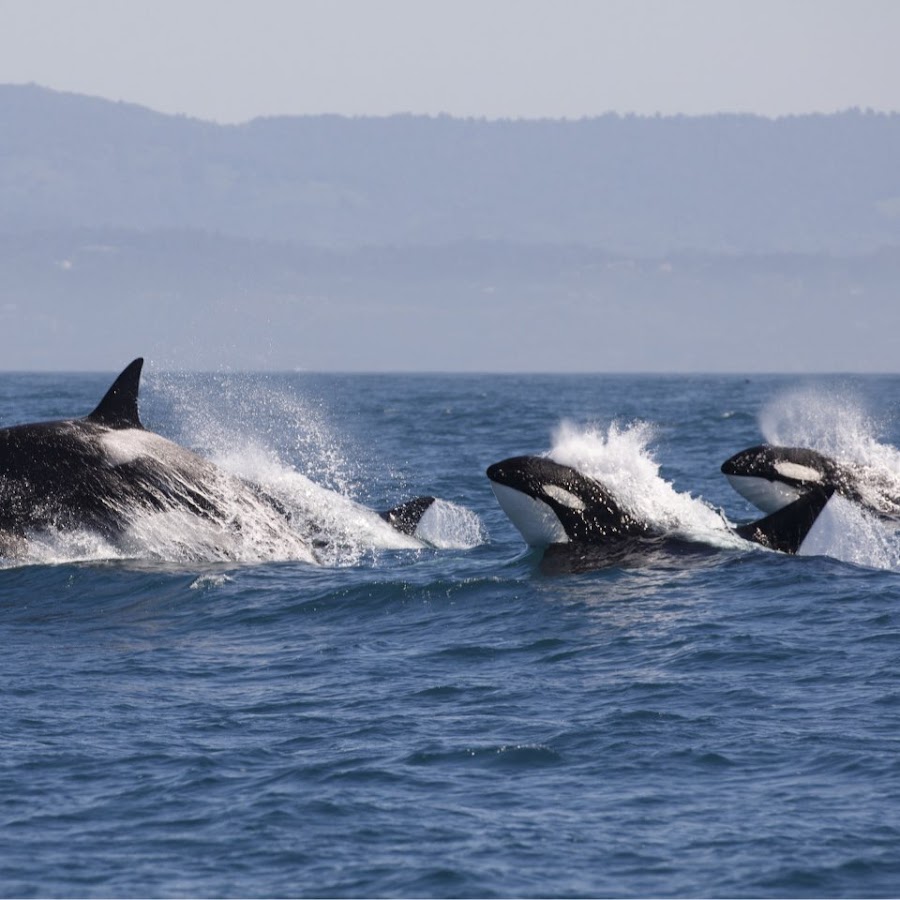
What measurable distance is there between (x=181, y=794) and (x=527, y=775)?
2.53 meters

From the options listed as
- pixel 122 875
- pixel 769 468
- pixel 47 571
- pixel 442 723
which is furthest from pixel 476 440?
pixel 122 875

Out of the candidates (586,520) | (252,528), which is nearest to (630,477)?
(586,520)

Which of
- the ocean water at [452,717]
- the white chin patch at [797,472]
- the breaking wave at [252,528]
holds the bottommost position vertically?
the ocean water at [452,717]

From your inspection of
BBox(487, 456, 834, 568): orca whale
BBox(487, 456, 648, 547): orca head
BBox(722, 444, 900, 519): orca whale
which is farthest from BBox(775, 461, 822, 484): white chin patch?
BBox(487, 456, 648, 547): orca head

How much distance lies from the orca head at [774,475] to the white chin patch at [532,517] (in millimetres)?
3548

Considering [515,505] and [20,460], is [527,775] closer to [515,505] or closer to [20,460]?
[515,505]

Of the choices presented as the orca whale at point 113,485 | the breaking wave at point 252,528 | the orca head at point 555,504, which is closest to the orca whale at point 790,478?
the orca head at point 555,504

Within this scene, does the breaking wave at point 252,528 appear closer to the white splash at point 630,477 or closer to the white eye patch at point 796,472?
the white splash at point 630,477

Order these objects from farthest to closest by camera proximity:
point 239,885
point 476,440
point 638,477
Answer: point 476,440 < point 638,477 < point 239,885

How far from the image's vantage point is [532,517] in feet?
66.3

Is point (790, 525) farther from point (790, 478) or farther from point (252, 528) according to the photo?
point (252, 528)

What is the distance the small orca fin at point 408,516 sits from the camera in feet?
78.2

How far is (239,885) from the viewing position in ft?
33.3

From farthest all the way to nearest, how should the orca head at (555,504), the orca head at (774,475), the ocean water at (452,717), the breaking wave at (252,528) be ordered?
the orca head at (774,475) → the breaking wave at (252,528) → the orca head at (555,504) → the ocean water at (452,717)
